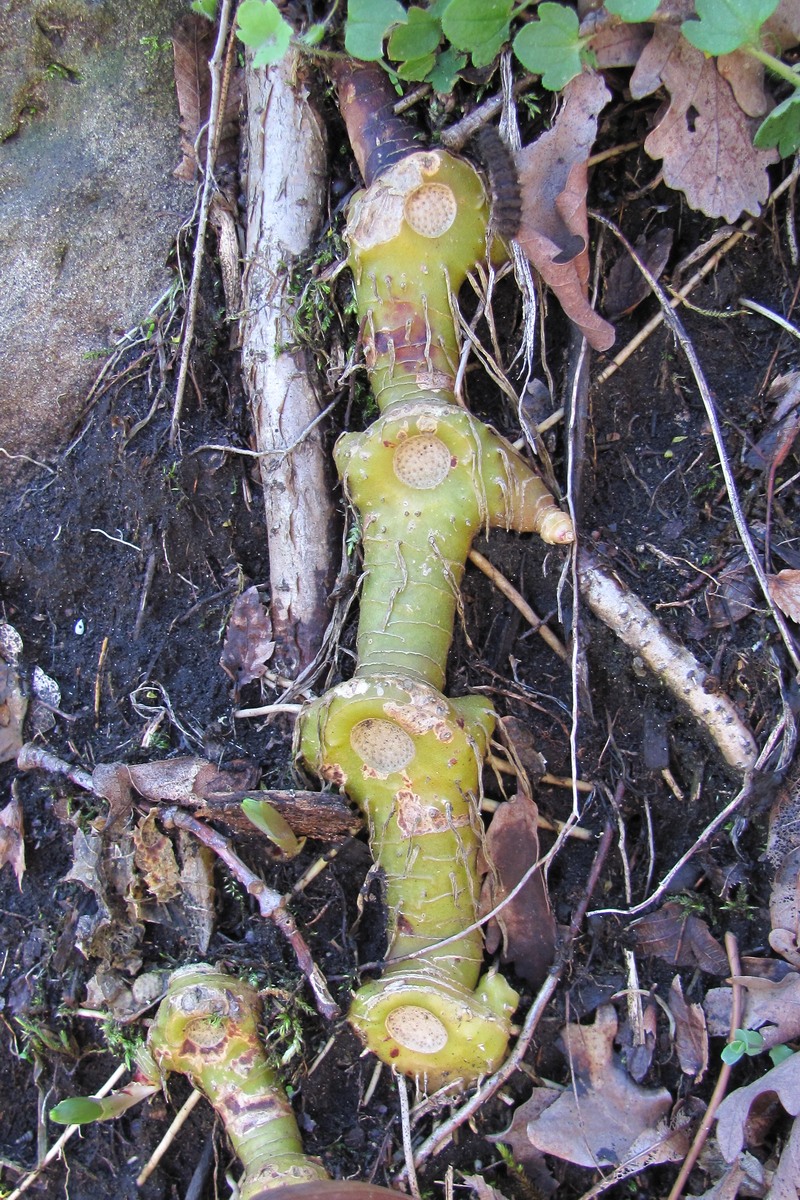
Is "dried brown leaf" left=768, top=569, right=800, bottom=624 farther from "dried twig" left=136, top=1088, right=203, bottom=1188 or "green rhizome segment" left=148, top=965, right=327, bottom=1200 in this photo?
"dried twig" left=136, top=1088, right=203, bottom=1188

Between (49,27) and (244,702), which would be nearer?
(244,702)

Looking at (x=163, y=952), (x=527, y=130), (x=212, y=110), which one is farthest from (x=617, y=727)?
(x=212, y=110)

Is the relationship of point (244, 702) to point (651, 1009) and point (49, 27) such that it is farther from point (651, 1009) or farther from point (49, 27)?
point (49, 27)

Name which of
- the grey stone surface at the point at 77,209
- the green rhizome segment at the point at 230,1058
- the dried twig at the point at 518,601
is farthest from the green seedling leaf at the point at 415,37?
the green rhizome segment at the point at 230,1058

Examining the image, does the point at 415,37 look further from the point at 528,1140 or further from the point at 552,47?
the point at 528,1140

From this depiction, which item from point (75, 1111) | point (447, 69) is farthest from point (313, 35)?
point (75, 1111)

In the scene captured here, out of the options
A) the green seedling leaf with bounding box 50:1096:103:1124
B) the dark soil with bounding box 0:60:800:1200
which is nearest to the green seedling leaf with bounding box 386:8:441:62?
the dark soil with bounding box 0:60:800:1200
